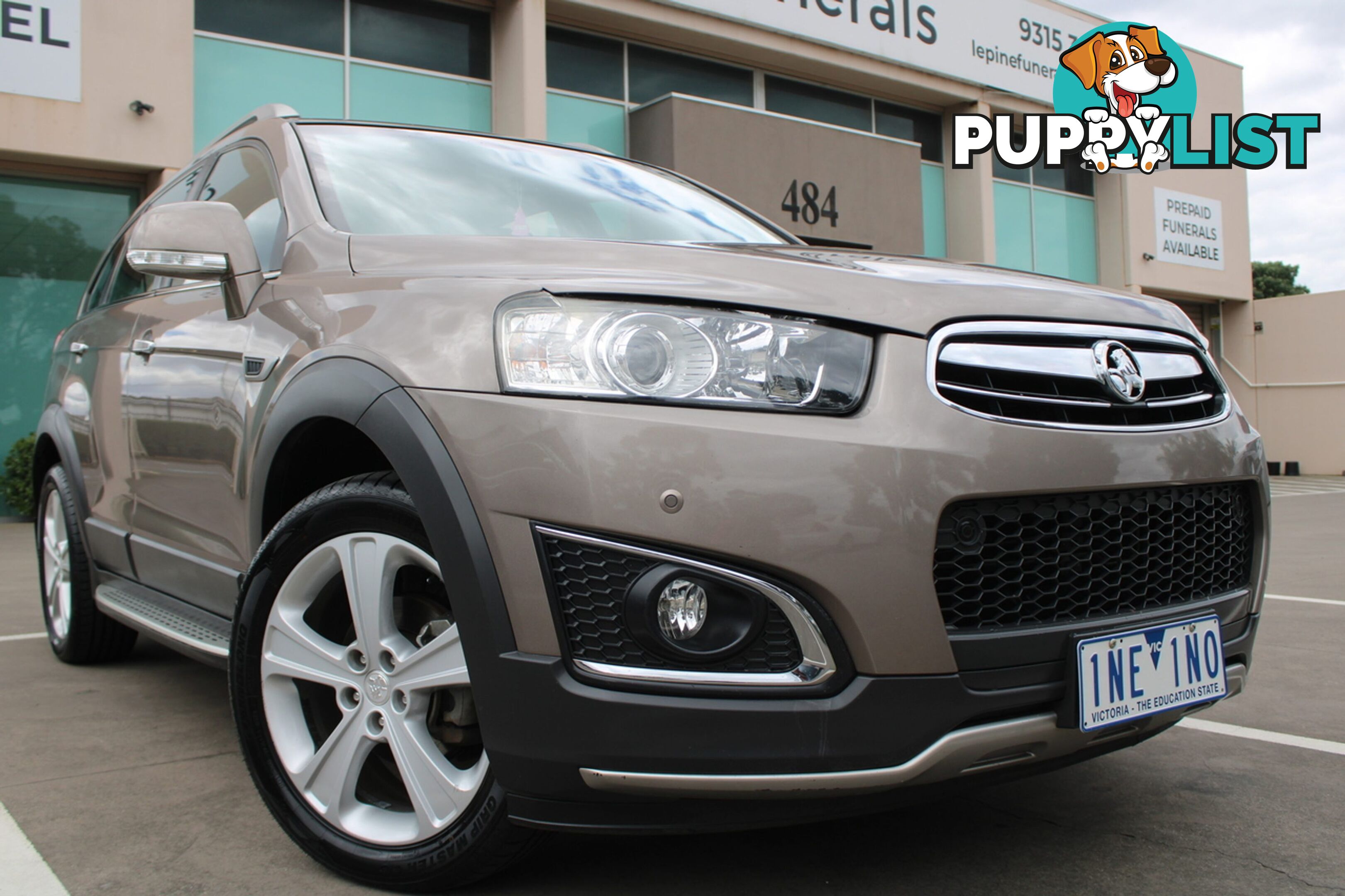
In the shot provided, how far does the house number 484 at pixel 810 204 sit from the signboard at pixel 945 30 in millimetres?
1955

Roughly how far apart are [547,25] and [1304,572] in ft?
33.6

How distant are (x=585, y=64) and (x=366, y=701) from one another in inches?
500

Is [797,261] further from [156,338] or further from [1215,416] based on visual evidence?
[156,338]

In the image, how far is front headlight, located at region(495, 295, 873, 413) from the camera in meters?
1.72

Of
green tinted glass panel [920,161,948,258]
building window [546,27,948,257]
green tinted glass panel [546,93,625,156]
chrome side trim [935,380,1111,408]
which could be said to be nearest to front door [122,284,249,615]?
chrome side trim [935,380,1111,408]

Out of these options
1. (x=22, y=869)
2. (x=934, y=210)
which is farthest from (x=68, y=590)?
(x=934, y=210)

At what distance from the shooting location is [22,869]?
6.97 ft

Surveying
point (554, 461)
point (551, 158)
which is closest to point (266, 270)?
point (551, 158)

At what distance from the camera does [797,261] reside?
1.95m

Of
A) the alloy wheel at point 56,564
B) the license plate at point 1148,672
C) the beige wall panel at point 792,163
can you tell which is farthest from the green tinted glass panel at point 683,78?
the license plate at point 1148,672

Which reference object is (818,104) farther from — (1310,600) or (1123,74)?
(1310,600)

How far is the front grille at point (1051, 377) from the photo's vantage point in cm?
180

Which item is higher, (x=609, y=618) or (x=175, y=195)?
(x=175, y=195)

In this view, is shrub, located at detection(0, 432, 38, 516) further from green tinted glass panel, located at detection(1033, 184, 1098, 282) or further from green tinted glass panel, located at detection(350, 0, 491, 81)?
green tinted glass panel, located at detection(1033, 184, 1098, 282)
